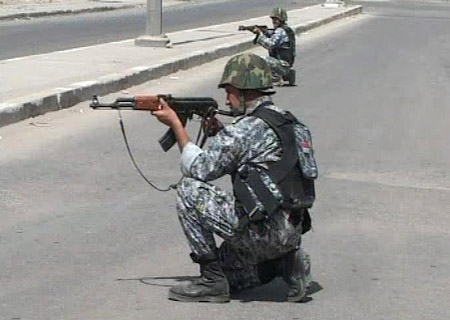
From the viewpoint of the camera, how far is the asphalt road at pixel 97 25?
2248cm

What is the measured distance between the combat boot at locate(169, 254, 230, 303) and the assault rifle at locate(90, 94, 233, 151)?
0.65 metres

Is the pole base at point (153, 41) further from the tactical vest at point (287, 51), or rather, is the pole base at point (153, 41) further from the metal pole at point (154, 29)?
the tactical vest at point (287, 51)

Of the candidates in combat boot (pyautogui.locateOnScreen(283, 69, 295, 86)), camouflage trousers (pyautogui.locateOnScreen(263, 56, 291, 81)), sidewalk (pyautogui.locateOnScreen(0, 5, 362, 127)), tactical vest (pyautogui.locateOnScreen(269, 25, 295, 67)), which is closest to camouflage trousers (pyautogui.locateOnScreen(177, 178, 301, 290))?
sidewalk (pyautogui.locateOnScreen(0, 5, 362, 127))

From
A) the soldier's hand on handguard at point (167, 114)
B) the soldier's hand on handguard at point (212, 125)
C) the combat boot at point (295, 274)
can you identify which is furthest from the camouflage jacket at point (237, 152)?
the combat boot at point (295, 274)

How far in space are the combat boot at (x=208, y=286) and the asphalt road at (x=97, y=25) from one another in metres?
14.0

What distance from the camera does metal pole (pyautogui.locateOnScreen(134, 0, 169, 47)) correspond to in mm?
20625

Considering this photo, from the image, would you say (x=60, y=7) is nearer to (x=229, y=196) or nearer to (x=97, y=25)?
(x=97, y=25)

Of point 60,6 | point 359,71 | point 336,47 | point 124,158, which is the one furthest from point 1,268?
point 60,6

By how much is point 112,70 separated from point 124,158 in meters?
6.26

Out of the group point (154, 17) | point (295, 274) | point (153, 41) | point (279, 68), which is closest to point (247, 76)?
point (295, 274)

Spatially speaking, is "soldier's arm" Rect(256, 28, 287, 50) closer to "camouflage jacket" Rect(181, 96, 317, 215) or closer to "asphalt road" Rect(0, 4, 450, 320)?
"asphalt road" Rect(0, 4, 450, 320)

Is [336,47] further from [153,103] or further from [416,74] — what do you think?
[153,103]

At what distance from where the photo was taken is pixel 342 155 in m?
10.8

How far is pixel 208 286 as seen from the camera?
5875mm
